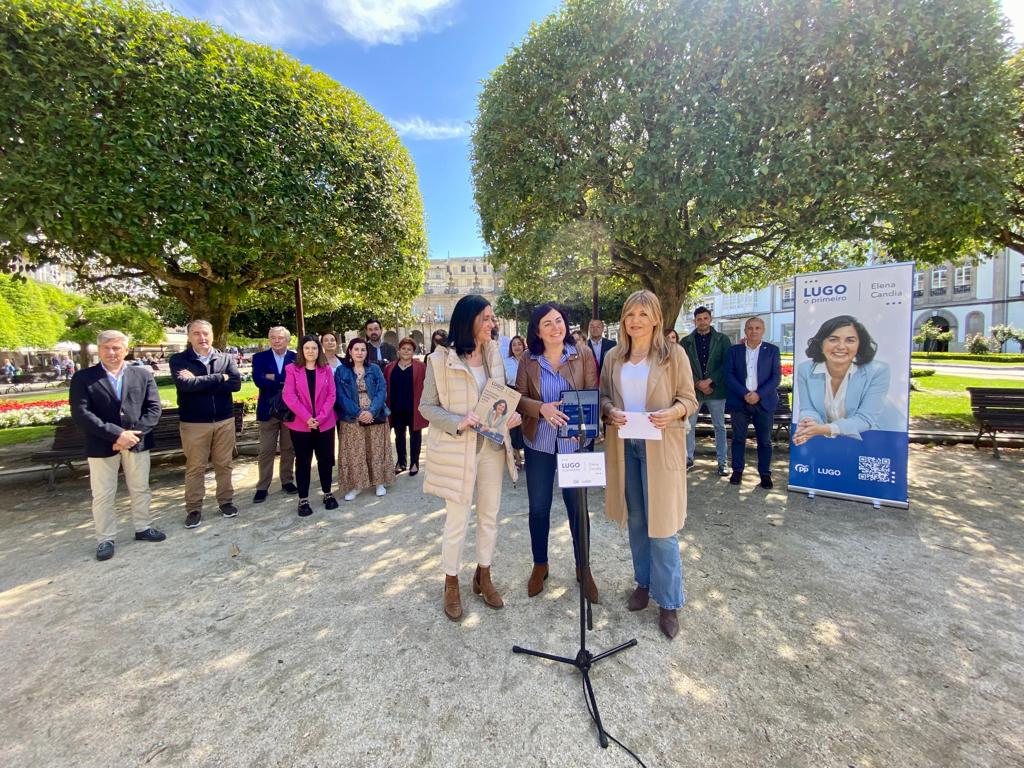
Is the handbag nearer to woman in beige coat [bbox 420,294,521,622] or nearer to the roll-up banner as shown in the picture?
woman in beige coat [bbox 420,294,521,622]

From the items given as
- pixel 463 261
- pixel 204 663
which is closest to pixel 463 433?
pixel 204 663

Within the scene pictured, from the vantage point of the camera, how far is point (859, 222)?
567 cm

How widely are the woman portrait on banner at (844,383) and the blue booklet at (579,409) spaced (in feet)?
12.2

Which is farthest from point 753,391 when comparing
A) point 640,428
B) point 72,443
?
point 72,443

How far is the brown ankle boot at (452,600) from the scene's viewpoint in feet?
9.84

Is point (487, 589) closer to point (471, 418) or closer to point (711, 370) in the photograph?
point (471, 418)

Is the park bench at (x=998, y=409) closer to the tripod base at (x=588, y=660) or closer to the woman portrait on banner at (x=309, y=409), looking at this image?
the tripod base at (x=588, y=660)

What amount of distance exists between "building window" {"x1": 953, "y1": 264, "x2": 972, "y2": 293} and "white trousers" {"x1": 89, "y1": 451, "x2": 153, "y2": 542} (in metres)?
58.4

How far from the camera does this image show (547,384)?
9.92 ft

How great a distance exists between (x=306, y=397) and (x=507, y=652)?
368 cm

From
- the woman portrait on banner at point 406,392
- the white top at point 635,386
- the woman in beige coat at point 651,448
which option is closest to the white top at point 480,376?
the woman in beige coat at point 651,448

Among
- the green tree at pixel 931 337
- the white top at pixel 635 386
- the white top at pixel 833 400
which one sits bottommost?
the white top at pixel 833 400

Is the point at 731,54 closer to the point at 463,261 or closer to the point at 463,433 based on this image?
the point at 463,433

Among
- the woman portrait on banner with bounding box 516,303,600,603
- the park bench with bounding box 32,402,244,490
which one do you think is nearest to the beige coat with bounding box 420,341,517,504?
the woman portrait on banner with bounding box 516,303,600,603
